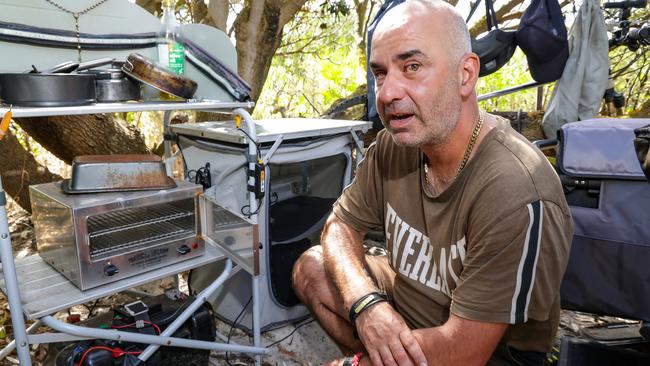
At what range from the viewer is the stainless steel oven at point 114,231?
1.87 m

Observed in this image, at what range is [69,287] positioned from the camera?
191cm

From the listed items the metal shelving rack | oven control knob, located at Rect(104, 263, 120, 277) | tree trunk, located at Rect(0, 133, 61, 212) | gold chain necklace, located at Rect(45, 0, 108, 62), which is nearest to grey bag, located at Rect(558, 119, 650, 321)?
the metal shelving rack

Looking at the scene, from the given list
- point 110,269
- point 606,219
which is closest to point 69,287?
point 110,269

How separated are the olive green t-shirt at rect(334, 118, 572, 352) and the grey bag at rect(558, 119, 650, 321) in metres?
0.31

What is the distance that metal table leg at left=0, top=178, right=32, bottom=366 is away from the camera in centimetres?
158

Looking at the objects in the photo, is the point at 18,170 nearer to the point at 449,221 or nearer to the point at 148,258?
the point at 148,258

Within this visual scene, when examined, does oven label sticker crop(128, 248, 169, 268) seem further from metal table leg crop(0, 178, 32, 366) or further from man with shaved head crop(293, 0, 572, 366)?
man with shaved head crop(293, 0, 572, 366)

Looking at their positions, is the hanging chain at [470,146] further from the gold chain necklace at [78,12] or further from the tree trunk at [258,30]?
the tree trunk at [258,30]

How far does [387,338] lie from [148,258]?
3.68 feet

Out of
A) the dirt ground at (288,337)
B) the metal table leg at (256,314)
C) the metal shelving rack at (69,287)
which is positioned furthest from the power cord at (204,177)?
the dirt ground at (288,337)

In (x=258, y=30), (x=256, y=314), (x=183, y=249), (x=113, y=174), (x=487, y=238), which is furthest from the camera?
(x=258, y=30)

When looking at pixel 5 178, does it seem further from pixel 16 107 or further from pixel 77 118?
pixel 16 107

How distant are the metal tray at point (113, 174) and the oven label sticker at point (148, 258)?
28cm

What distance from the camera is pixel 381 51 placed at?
1592mm
